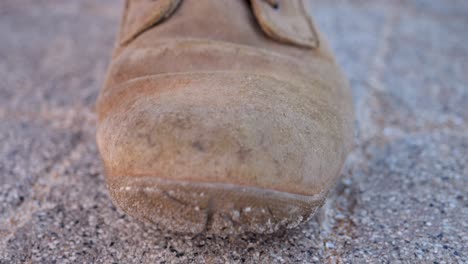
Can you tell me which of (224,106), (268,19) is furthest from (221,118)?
(268,19)

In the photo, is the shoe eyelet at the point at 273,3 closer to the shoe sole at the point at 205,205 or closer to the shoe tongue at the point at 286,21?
the shoe tongue at the point at 286,21

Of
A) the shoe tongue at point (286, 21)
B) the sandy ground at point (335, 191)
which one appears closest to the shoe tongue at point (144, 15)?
the shoe tongue at point (286, 21)

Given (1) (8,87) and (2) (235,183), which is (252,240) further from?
(1) (8,87)

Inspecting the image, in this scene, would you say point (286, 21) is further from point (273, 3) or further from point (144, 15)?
point (144, 15)

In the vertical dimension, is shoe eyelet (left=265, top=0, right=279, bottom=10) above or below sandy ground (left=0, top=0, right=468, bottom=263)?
above

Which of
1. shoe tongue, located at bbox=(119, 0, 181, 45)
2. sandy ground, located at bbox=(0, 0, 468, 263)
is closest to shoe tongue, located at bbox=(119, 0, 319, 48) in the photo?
shoe tongue, located at bbox=(119, 0, 181, 45)

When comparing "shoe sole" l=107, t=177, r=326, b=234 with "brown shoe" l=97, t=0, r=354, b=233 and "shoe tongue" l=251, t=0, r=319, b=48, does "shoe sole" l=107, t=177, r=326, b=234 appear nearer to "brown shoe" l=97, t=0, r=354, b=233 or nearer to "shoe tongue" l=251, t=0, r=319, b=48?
"brown shoe" l=97, t=0, r=354, b=233

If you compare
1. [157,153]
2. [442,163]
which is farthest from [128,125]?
[442,163]
